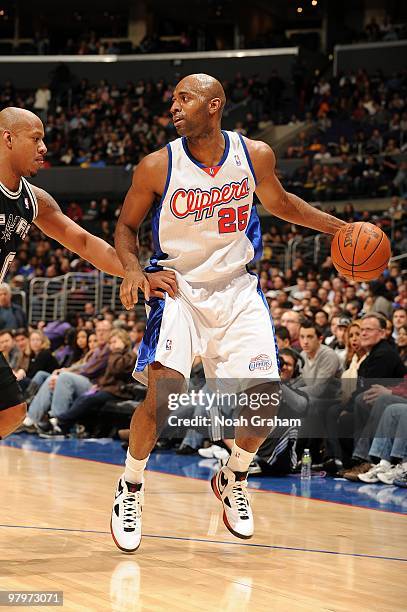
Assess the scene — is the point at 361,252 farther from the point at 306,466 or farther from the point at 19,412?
the point at 306,466

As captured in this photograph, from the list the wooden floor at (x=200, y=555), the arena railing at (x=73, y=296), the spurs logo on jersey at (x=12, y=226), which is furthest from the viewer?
the arena railing at (x=73, y=296)

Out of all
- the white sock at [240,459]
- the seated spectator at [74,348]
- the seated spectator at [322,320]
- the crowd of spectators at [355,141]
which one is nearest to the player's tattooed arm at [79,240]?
the white sock at [240,459]

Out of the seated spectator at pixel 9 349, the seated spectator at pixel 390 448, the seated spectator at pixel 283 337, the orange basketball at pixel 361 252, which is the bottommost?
the seated spectator at pixel 9 349

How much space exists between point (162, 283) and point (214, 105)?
90 cm

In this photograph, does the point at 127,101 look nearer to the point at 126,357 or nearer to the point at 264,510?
the point at 126,357

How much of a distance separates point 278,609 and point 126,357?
7.10 m

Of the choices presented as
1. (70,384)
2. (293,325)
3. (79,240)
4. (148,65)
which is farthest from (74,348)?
(148,65)

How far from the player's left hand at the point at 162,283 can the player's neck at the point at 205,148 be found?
0.58 m

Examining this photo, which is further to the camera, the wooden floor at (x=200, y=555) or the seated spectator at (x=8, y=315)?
the seated spectator at (x=8, y=315)

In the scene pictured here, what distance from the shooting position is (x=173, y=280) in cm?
442

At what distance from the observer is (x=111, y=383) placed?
33.7 ft

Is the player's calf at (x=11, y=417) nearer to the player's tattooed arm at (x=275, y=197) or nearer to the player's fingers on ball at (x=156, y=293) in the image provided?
the player's fingers on ball at (x=156, y=293)

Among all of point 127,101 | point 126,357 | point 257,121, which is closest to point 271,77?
point 257,121

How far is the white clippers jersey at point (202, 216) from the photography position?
174 inches
